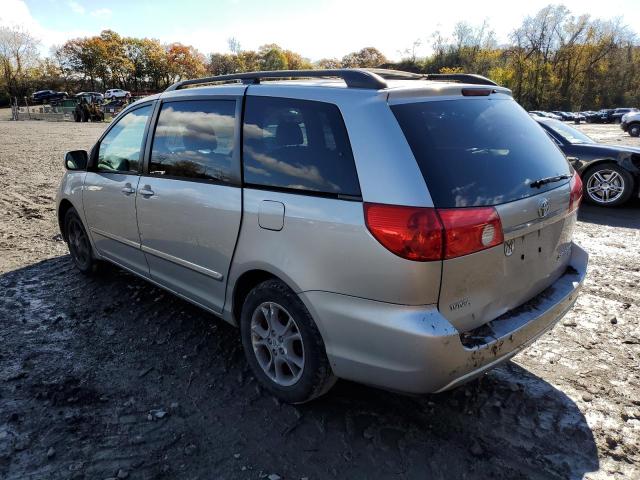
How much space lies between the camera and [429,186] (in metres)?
2.22

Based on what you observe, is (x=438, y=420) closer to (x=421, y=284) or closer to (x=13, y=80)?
(x=421, y=284)

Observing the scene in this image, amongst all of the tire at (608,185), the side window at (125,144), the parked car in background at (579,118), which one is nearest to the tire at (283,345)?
the side window at (125,144)

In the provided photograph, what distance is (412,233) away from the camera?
85.7 inches

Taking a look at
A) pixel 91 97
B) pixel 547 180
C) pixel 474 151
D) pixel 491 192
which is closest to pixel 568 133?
pixel 547 180

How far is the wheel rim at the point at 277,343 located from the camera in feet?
9.19

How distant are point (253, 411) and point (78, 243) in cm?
318

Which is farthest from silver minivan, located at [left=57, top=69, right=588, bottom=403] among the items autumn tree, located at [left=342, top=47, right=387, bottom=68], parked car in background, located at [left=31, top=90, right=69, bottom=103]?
autumn tree, located at [left=342, top=47, right=387, bottom=68]

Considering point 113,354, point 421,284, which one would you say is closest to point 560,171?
point 421,284

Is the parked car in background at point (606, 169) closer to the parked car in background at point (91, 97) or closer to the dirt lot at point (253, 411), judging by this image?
the dirt lot at point (253, 411)

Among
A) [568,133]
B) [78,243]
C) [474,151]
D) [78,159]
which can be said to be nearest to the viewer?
[474,151]

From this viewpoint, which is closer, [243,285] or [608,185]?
[243,285]

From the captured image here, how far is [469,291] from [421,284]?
0.98 feet

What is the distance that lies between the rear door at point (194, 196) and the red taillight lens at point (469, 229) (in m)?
1.27

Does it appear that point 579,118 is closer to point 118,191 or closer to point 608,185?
point 608,185
